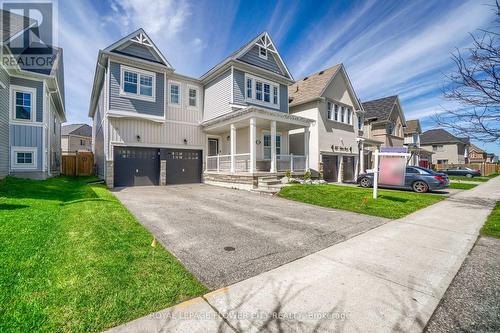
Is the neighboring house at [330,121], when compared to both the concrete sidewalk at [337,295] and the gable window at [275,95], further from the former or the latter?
the concrete sidewalk at [337,295]

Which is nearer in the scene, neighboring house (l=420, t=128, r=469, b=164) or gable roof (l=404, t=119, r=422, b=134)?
gable roof (l=404, t=119, r=422, b=134)

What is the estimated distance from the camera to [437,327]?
2.45 metres

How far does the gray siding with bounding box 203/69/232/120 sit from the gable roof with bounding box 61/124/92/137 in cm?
4028

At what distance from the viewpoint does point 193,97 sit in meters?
16.8

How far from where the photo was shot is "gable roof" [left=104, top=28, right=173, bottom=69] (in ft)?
42.5

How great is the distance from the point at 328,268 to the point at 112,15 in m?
13.3

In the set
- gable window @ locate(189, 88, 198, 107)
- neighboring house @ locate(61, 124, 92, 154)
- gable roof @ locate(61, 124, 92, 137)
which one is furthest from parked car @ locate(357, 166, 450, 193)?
gable roof @ locate(61, 124, 92, 137)

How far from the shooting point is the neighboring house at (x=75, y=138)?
42.7 meters

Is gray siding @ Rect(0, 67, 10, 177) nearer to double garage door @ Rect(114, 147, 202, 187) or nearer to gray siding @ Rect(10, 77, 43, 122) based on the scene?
gray siding @ Rect(10, 77, 43, 122)

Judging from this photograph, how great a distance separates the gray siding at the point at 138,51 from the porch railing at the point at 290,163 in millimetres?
10391

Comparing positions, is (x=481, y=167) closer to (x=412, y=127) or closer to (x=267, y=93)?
(x=412, y=127)

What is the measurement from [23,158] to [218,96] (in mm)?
12012

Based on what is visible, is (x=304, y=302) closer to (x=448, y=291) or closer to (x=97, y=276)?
(x=448, y=291)

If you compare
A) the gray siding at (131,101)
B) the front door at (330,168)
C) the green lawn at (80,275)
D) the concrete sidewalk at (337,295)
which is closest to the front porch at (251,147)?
the gray siding at (131,101)
